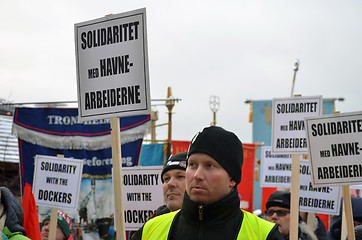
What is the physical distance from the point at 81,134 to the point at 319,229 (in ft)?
15.9

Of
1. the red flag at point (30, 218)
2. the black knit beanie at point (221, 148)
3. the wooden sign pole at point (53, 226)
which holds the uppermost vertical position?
the black knit beanie at point (221, 148)

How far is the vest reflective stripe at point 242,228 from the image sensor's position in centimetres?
281

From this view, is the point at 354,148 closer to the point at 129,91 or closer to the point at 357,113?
the point at 357,113

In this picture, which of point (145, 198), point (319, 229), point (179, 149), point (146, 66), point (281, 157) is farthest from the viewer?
point (179, 149)

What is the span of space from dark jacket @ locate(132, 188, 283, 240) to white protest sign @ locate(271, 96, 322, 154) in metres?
3.24

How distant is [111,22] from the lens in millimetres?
4363

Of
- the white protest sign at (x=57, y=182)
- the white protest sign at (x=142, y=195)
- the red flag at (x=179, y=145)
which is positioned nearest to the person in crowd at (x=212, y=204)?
the white protest sign at (x=142, y=195)

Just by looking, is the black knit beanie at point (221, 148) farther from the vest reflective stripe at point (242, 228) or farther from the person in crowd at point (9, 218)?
the person in crowd at point (9, 218)

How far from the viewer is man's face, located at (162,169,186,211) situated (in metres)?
4.44

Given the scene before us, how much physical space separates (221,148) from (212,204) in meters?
0.31

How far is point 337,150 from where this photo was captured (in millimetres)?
5051

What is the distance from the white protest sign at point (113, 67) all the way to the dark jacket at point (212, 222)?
142 cm

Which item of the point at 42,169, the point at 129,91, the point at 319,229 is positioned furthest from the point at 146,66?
the point at 319,229

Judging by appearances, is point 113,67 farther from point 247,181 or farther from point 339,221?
point 247,181
